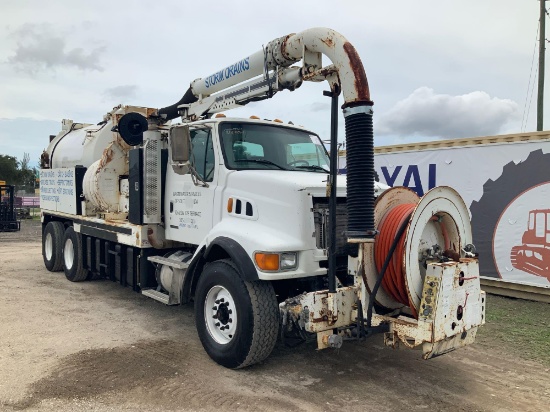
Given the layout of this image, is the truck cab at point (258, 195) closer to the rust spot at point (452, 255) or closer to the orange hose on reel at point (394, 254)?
the orange hose on reel at point (394, 254)

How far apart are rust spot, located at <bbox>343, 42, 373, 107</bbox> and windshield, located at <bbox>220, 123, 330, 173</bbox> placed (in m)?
1.46

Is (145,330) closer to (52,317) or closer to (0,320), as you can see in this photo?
(52,317)

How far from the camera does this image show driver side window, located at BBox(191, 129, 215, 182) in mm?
5686

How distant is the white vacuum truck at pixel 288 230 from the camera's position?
4.26 m

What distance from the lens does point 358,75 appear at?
4.46 m

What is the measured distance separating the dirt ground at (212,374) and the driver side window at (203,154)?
79.7 inches

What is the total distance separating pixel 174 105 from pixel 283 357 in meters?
4.08

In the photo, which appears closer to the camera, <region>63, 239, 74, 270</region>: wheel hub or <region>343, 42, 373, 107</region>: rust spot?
<region>343, 42, 373, 107</region>: rust spot

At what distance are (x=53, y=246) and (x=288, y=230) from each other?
23.5ft

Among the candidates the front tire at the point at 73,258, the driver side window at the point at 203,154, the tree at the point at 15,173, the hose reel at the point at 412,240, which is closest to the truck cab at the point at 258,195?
the driver side window at the point at 203,154

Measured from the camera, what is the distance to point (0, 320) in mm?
6668

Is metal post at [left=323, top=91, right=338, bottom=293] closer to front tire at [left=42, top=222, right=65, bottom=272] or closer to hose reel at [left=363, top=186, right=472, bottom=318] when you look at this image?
hose reel at [left=363, top=186, right=472, bottom=318]

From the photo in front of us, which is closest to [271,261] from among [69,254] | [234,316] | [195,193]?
[234,316]

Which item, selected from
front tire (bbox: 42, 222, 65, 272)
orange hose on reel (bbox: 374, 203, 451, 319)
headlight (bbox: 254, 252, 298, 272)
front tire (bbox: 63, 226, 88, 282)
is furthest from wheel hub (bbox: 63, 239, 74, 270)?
orange hose on reel (bbox: 374, 203, 451, 319)
